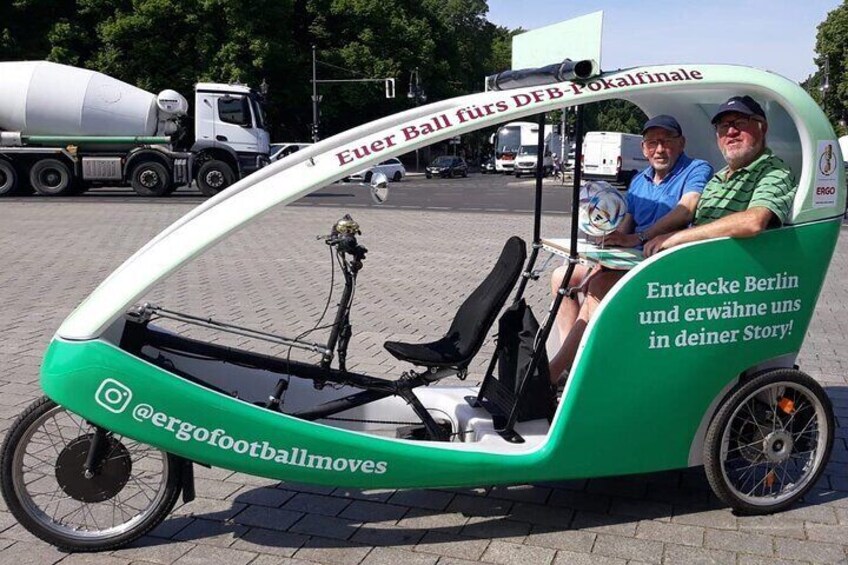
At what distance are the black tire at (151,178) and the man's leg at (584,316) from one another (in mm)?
20895

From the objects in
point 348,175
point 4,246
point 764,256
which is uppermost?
point 348,175

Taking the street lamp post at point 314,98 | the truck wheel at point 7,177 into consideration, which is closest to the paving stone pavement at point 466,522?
the truck wheel at point 7,177

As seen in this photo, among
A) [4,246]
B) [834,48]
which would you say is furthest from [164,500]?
[834,48]

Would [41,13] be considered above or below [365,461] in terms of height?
above

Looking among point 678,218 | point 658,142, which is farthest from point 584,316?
point 658,142

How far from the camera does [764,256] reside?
3.53 meters

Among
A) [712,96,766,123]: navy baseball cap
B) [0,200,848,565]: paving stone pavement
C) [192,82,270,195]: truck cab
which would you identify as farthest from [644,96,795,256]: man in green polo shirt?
[192,82,270,195]: truck cab

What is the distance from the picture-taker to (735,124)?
3.71m

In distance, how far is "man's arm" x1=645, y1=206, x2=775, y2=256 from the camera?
3426 mm

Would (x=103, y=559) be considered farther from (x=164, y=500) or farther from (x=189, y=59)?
(x=189, y=59)

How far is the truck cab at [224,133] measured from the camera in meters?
23.5

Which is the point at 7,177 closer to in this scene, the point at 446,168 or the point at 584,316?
the point at 584,316

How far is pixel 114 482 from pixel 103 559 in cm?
29

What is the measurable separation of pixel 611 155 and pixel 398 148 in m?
34.3
